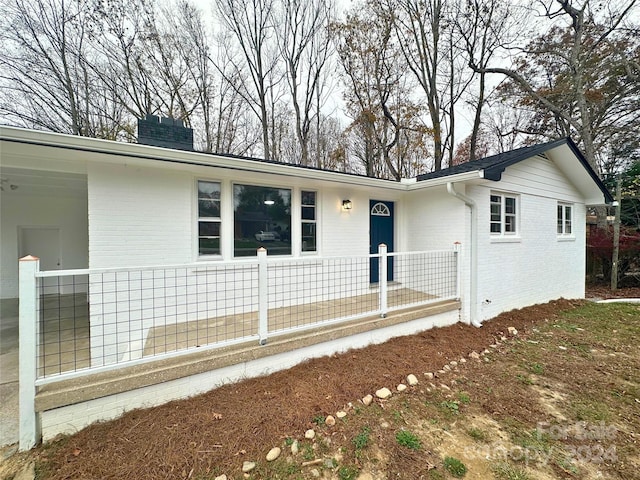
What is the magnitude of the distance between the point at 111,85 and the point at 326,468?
45.9 ft

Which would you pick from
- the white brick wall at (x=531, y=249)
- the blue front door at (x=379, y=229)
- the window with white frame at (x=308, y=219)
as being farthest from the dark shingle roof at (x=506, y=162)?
the window with white frame at (x=308, y=219)

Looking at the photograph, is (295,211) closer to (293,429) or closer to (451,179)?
(451,179)

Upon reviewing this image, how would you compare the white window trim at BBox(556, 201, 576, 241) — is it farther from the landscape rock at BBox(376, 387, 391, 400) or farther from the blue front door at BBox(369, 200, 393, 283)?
the landscape rock at BBox(376, 387, 391, 400)

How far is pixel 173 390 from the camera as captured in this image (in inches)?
109

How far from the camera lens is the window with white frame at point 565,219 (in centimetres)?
761

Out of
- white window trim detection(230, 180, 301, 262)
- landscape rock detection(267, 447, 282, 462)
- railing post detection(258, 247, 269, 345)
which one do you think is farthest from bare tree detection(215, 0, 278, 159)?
landscape rock detection(267, 447, 282, 462)

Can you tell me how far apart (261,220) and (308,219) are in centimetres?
101

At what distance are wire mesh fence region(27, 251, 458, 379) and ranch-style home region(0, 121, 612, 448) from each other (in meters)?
0.03

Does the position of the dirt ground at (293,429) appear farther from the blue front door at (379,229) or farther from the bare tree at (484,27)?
the bare tree at (484,27)

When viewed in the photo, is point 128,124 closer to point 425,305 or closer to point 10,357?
point 10,357

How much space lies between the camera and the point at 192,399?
2.80 metres

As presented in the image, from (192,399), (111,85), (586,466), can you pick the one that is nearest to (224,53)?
(111,85)

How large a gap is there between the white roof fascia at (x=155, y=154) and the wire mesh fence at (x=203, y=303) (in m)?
1.52

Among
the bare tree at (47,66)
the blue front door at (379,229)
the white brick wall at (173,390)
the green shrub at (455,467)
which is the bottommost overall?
the green shrub at (455,467)
